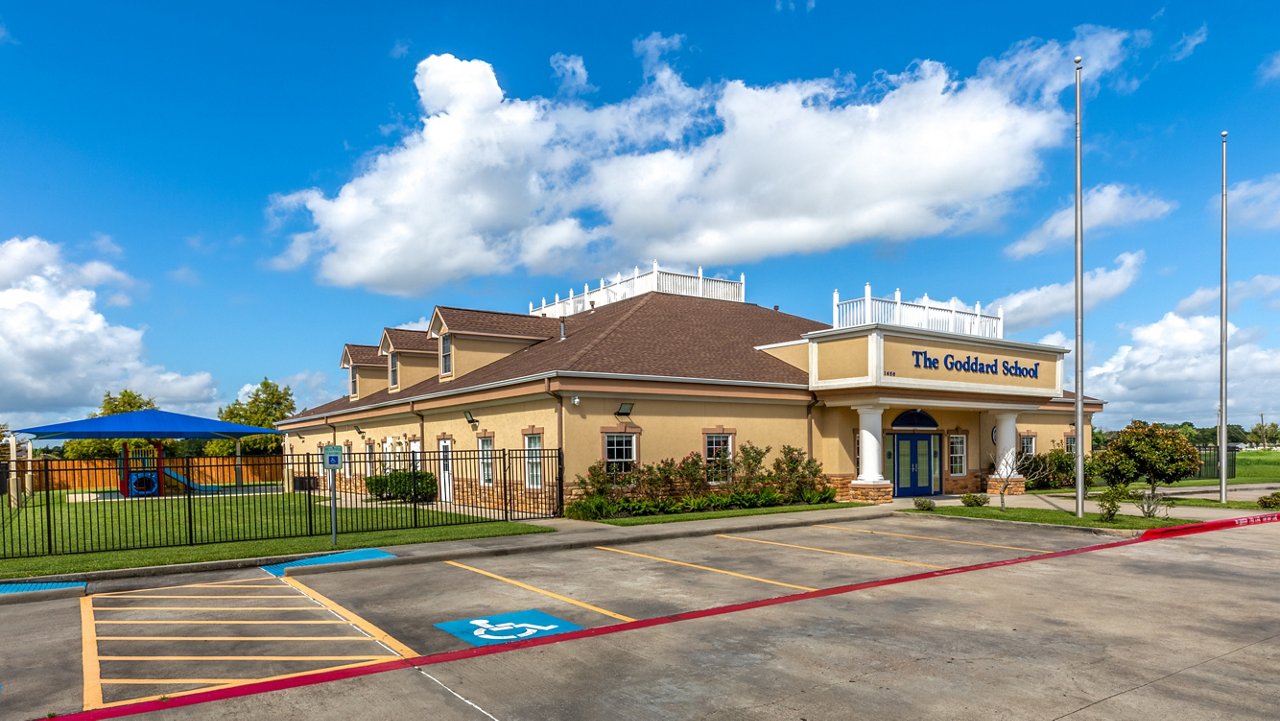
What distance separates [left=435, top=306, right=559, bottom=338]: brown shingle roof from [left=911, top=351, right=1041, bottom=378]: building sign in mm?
13552

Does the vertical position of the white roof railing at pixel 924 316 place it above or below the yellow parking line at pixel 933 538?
above

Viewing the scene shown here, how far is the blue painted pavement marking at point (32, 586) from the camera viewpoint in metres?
12.4

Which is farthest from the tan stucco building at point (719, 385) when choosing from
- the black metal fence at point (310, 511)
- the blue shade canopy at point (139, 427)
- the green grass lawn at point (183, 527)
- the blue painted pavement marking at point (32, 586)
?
the blue painted pavement marking at point (32, 586)

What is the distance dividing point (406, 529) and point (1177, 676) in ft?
53.2

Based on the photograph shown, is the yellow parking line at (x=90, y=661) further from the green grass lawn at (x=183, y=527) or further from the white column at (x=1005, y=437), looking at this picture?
the white column at (x=1005, y=437)

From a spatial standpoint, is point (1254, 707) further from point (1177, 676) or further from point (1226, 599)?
point (1226, 599)

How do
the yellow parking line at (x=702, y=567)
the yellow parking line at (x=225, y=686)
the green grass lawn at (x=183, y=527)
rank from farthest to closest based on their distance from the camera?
the green grass lawn at (x=183, y=527) → the yellow parking line at (x=702, y=567) → the yellow parking line at (x=225, y=686)

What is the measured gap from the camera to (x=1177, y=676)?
7.71 m

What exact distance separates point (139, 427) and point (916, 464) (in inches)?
1041

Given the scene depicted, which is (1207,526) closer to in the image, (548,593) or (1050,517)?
(1050,517)

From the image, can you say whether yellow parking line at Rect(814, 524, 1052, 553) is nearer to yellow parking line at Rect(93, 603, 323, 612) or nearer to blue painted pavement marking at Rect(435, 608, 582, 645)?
blue painted pavement marking at Rect(435, 608, 582, 645)

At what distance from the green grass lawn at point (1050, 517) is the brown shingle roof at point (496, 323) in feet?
50.4

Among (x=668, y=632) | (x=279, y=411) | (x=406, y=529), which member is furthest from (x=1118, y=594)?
(x=279, y=411)

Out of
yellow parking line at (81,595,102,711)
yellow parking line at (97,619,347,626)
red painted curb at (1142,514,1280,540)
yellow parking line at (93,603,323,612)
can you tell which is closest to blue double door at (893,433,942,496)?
red painted curb at (1142,514,1280,540)
